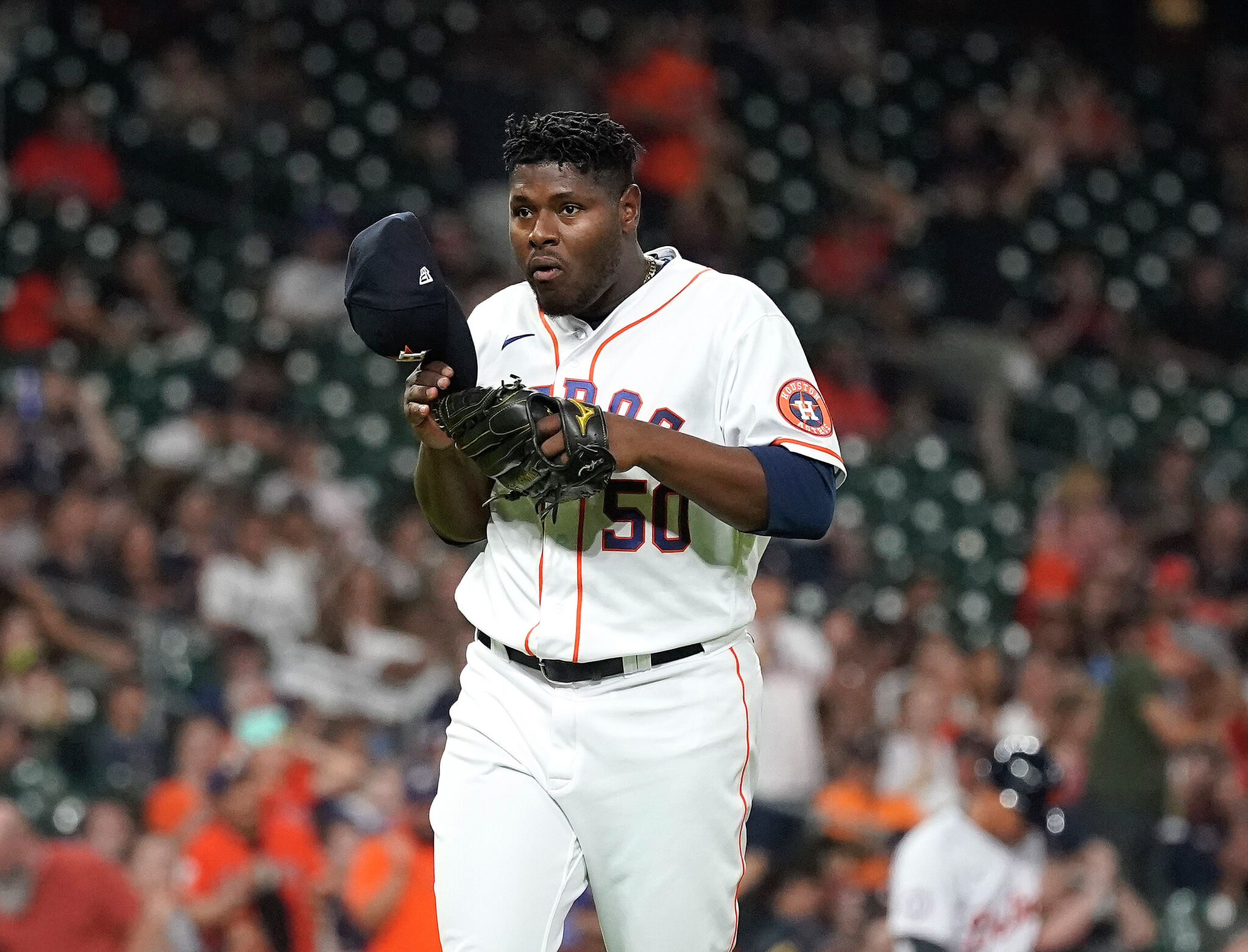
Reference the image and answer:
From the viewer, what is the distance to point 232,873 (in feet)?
19.2

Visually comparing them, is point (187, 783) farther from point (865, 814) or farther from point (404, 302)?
point (404, 302)

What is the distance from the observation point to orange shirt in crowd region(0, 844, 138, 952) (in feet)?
18.5

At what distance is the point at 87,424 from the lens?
8000mm

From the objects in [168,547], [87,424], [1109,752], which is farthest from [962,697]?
[87,424]

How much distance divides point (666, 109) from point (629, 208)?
8285 mm

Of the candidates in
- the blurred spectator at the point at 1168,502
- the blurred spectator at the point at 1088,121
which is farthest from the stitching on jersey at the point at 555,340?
the blurred spectator at the point at 1088,121

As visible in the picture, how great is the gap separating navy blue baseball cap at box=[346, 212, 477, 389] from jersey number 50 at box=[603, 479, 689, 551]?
0.27 meters

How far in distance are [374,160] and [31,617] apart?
431 cm

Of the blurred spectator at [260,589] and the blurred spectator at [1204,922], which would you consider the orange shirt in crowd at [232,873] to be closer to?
the blurred spectator at [260,589]

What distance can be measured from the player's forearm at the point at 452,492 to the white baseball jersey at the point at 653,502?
38 millimetres

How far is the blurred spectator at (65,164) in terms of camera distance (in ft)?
30.3

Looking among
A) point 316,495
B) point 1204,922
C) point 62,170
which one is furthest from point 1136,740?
point 62,170

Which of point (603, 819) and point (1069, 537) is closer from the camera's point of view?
point (603, 819)

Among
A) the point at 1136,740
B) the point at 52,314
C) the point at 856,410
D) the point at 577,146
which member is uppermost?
the point at 577,146
